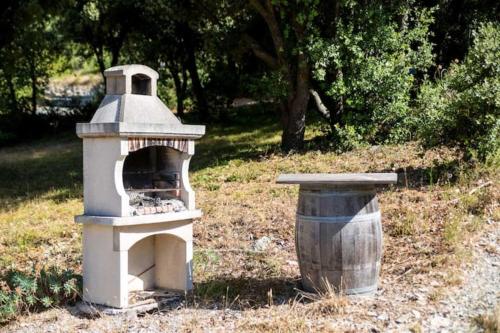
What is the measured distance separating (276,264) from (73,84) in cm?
3016

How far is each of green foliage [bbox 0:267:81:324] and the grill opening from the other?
109 centimetres

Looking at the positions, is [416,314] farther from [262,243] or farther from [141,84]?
[141,84]

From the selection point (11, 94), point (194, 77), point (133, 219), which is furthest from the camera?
point (11, 94)

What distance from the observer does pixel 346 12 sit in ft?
44.0

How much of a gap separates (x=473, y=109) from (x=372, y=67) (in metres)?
3.76

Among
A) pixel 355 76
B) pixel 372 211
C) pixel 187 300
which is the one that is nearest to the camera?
pixel 372 211

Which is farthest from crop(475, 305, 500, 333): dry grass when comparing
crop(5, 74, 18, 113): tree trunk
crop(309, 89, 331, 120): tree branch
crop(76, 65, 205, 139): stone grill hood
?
crop(5, 74, 18, 113): tree trunk

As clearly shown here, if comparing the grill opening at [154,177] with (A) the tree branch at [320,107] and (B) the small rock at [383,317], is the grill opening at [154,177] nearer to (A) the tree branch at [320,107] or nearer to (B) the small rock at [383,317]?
(B) the small rock at [383,317]

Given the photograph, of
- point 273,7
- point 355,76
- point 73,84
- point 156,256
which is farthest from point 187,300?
point 73,84

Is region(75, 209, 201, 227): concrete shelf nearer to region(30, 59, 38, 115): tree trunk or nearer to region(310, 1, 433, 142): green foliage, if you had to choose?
A: region(310, 1, 433, 142): green foliage

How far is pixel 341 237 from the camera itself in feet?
18.9

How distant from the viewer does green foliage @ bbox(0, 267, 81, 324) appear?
6371mm

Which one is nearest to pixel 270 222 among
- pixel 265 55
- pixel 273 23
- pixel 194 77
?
pixel 273 23

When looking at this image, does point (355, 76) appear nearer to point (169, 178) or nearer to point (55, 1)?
point (169, 178)
